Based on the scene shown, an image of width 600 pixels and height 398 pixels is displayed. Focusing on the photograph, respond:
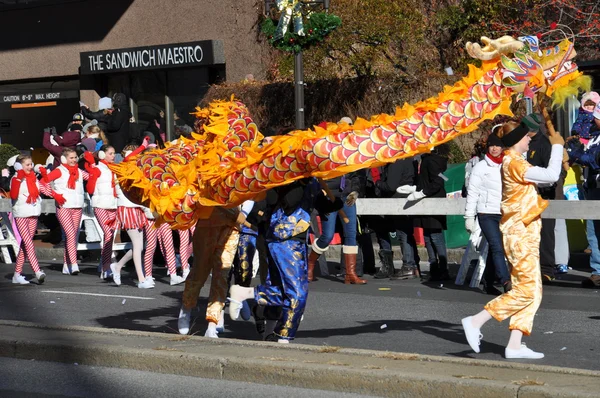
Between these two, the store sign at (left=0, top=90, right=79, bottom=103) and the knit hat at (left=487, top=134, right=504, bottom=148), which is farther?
the store sign at (left=0, top=90, right=79, bottom=103)

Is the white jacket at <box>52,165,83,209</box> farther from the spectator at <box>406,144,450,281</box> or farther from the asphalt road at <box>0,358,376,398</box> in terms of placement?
the asphalt road at <box>0,358,376,398</box>

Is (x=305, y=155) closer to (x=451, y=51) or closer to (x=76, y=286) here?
(x=76, y=286)

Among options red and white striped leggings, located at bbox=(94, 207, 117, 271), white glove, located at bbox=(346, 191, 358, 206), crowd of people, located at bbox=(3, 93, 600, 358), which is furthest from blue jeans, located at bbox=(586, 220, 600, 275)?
red and white striped leggings, located at bbox=(94, 207, 117, 271)

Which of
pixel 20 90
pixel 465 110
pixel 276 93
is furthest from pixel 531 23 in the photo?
pixel 20 90

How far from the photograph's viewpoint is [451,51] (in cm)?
2159

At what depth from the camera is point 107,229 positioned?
48.2 feet

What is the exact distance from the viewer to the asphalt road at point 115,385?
284 inches

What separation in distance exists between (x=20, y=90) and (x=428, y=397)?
2392 cm

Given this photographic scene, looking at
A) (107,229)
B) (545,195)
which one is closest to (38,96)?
(107,229)

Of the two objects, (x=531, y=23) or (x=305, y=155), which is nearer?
(x=305, y=155)

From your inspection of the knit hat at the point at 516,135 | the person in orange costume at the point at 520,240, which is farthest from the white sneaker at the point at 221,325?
the knit hat at the point at 516,135

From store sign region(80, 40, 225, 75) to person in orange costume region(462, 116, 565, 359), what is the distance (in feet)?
54.0

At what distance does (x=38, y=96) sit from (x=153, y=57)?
4.74m

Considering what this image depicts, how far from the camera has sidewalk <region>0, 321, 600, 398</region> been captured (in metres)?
6.58
